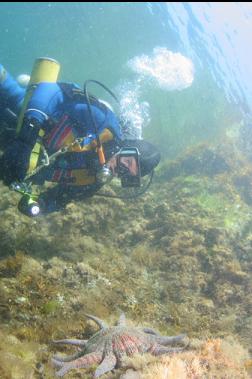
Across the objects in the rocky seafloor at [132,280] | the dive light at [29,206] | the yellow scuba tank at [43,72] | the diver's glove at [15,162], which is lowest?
the rocky seafloor at [132,280]

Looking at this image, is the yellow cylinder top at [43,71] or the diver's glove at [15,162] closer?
the diver's glove at [15,162]

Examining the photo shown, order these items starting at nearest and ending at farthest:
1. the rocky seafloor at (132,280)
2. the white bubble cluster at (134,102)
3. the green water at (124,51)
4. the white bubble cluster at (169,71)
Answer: the rocky seafloor at (132,280), the white bubble cluster at (134,102), the green water at (124,51), the white bubble cluster at (169,71)

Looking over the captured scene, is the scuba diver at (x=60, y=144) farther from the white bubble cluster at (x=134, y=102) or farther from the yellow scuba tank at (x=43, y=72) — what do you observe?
the white bubble cluster at (x=134, y=102)

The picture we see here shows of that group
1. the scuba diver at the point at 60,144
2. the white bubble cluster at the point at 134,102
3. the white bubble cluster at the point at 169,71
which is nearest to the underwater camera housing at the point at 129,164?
the scuba diver at the point at 60,144

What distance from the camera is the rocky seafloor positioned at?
11.2ft

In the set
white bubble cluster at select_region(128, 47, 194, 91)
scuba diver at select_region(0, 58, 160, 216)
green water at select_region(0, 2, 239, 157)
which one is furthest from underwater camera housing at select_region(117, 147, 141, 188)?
white bubble cluster at select_region(128, 47, 194, 91)

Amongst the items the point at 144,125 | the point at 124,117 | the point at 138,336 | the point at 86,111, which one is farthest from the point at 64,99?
the point at 144,125

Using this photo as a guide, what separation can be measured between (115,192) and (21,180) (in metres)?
5.22

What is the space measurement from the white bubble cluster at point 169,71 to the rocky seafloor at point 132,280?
62.8 ft

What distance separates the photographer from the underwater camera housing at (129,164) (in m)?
4.99

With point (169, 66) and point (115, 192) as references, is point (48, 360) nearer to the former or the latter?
point (115, 192)

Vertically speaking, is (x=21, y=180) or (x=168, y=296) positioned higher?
(x=21, y=180)

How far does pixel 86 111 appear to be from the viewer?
4613 millimetres

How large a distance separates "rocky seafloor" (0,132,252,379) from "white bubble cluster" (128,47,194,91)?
19.1m
